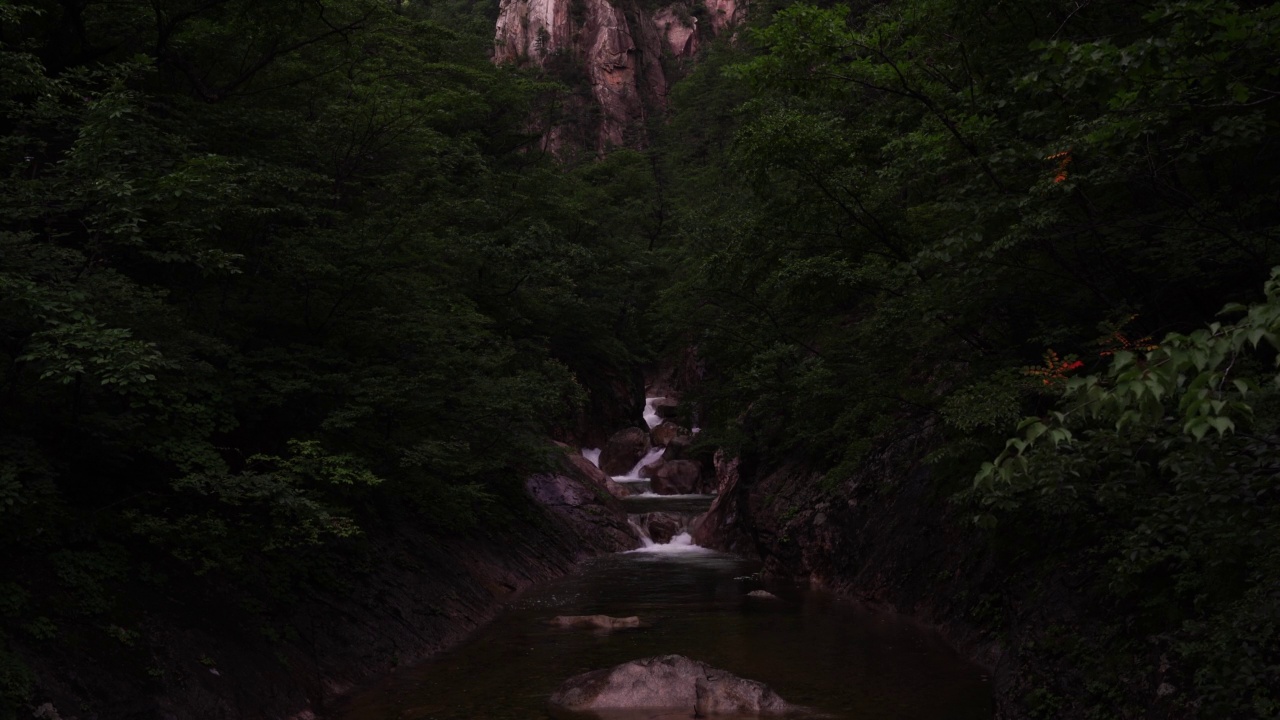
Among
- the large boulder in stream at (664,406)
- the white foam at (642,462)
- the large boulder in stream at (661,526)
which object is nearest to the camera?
the large boulder in stream at (661,526)

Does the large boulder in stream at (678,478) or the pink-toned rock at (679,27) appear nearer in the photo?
the large boulder in stream at (678,478)

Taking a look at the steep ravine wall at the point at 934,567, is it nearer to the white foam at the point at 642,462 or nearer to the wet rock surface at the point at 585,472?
the wet rock surface at the point at 585,472

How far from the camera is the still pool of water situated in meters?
9.36

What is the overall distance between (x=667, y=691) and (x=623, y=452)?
29.0m

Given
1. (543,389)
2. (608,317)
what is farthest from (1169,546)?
(608,317)

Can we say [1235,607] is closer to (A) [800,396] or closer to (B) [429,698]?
(B) [429,698]

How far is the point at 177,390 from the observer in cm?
832

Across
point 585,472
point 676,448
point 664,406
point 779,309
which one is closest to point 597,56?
point 664,406

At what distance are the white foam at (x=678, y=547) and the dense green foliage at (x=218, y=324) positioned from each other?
17.8ft

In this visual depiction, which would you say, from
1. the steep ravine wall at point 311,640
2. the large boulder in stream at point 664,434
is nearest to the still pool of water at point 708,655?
the steep ravine wall at point 311,640

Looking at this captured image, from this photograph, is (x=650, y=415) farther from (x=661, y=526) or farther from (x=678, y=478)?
(x=661, y=526)

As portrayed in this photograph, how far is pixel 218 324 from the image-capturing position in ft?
33.7

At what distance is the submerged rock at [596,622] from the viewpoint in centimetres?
1334

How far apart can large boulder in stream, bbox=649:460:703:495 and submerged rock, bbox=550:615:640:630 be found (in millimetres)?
20223
